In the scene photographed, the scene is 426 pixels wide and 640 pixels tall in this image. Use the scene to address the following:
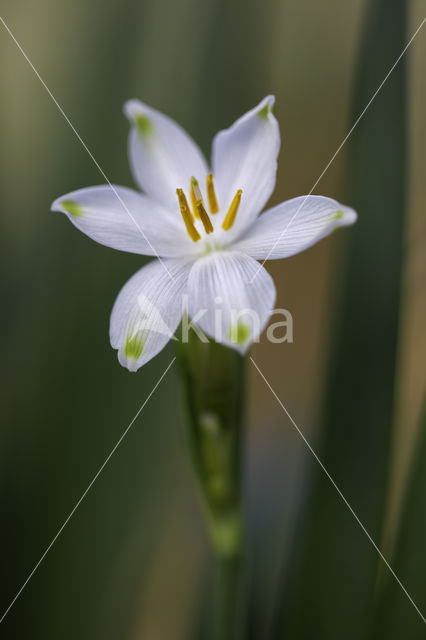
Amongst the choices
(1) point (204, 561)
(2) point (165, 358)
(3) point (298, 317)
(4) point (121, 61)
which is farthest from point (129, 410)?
(3) point (298, 317)

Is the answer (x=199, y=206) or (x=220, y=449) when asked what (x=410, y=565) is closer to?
(x=220, y=449)

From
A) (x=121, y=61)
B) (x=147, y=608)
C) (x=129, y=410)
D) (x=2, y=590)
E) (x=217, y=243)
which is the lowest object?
(x=147, y=608)

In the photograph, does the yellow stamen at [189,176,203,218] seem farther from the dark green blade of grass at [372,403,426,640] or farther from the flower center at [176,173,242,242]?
the dark green blade of grass at [372,403,426,640]

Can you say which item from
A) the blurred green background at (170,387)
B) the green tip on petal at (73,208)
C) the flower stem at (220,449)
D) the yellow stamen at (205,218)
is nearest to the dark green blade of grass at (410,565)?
the blurred green background at (170,387)

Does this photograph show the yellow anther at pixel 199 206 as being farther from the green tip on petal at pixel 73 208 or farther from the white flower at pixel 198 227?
the green tip on petal at pixel 73 208

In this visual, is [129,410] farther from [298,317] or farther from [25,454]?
[298,317]

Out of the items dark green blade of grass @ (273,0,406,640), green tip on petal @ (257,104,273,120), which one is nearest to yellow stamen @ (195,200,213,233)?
green tip on petal @ (257,104,273,120)

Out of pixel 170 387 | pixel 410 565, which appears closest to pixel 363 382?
pixel 410 565
